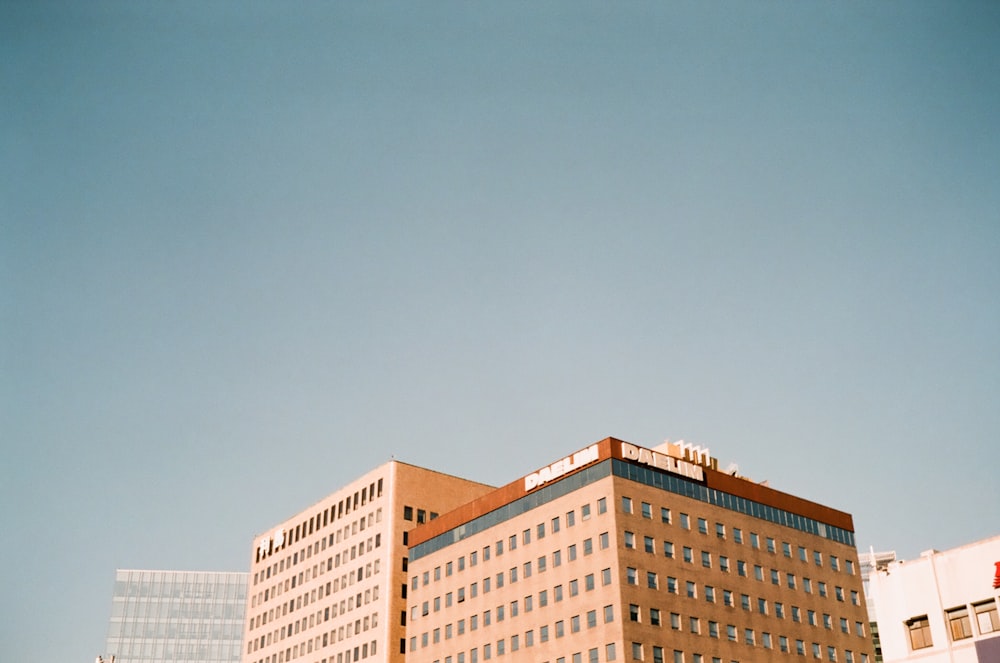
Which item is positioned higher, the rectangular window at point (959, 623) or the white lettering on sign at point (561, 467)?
the white lettering on sign at point (561, 467)

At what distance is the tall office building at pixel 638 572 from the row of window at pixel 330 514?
799 inches

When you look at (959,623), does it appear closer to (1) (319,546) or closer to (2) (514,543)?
(2) (514,543)

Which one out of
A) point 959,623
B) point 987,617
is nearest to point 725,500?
point 959,623

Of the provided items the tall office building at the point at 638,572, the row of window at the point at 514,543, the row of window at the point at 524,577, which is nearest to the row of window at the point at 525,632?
the tall office building at the point at 638,572

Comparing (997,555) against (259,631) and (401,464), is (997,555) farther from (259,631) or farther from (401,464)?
(259,631)

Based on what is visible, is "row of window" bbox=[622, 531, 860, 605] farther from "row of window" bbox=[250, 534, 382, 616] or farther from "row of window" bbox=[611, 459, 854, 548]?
"row of window" bbox=[250, 534, 382, 616]

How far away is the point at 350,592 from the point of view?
158m

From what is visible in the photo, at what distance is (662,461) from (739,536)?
14076mm

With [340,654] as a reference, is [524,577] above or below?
above

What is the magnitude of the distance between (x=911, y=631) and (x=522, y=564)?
207ft

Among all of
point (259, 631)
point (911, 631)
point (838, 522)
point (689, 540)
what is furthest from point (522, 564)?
point (259, 631)

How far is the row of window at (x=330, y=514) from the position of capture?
160 m

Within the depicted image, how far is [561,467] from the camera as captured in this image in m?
126

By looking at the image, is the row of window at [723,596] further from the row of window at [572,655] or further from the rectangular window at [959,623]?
the rectangular window at [959,623]
